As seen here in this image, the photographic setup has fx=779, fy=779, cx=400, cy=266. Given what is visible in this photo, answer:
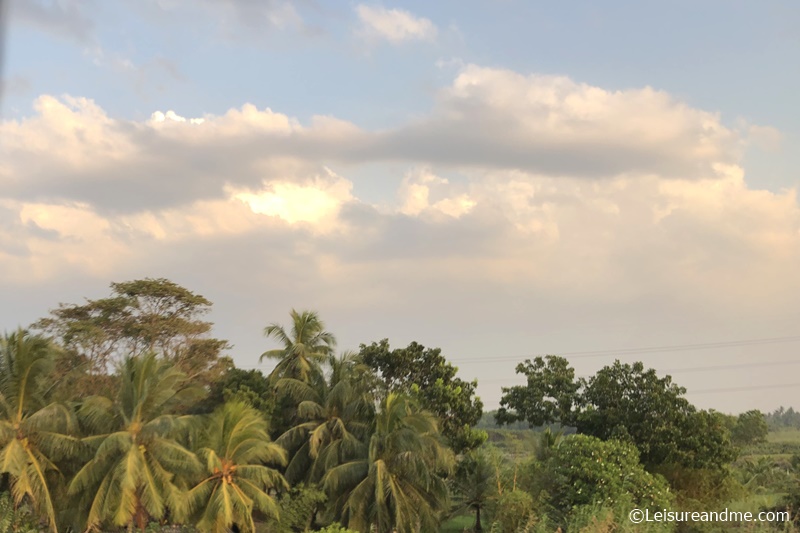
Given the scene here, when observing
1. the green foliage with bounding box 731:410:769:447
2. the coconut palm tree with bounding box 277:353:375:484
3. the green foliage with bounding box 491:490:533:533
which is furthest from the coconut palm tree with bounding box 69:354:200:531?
the green foliage with bounding box 731:410:769:447

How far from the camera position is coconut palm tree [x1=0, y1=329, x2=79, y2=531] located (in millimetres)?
24906

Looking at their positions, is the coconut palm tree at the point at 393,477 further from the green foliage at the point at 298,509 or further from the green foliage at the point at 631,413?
the green foliage at the point at 631,413

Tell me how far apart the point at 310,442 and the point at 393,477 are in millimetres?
4154

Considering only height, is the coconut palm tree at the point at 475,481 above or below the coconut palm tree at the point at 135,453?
below

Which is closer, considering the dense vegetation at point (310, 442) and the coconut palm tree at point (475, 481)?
the dense vegetation at point (310, 442)

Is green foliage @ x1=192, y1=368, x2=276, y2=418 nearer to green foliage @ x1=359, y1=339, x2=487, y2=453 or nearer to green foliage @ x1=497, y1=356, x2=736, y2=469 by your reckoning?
green foliage @ x1=359, y1=339, x2=487, y2=453

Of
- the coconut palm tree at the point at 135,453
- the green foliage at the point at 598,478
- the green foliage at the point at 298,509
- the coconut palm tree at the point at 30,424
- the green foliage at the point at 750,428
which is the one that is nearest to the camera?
the coconut palm tree at the point at 135,453

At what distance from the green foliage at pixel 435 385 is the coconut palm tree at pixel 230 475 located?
1274 centimetres

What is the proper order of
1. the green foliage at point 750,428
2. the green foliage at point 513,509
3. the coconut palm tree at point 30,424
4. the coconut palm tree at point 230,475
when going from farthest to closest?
the green foliage at point 750,428, the green foliage at point 513,509, the coconut palm tree at point 230,475, the coconut palm tree at point 30,424

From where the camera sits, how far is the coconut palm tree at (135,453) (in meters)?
24.5

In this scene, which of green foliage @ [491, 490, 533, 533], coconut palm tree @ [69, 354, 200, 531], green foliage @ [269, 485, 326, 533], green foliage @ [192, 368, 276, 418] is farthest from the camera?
green foliage @ [192, 368, 276, 418]

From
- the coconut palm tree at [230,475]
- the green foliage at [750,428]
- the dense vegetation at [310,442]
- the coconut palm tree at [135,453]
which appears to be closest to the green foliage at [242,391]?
the dense vegetation at [310,442]

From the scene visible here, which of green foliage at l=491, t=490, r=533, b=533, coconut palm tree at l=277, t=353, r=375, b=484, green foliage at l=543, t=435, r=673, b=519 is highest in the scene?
coconut palm tree at l=277, t=353, r=375, b=484

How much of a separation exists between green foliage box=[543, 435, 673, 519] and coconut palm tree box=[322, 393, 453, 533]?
16.0ft
